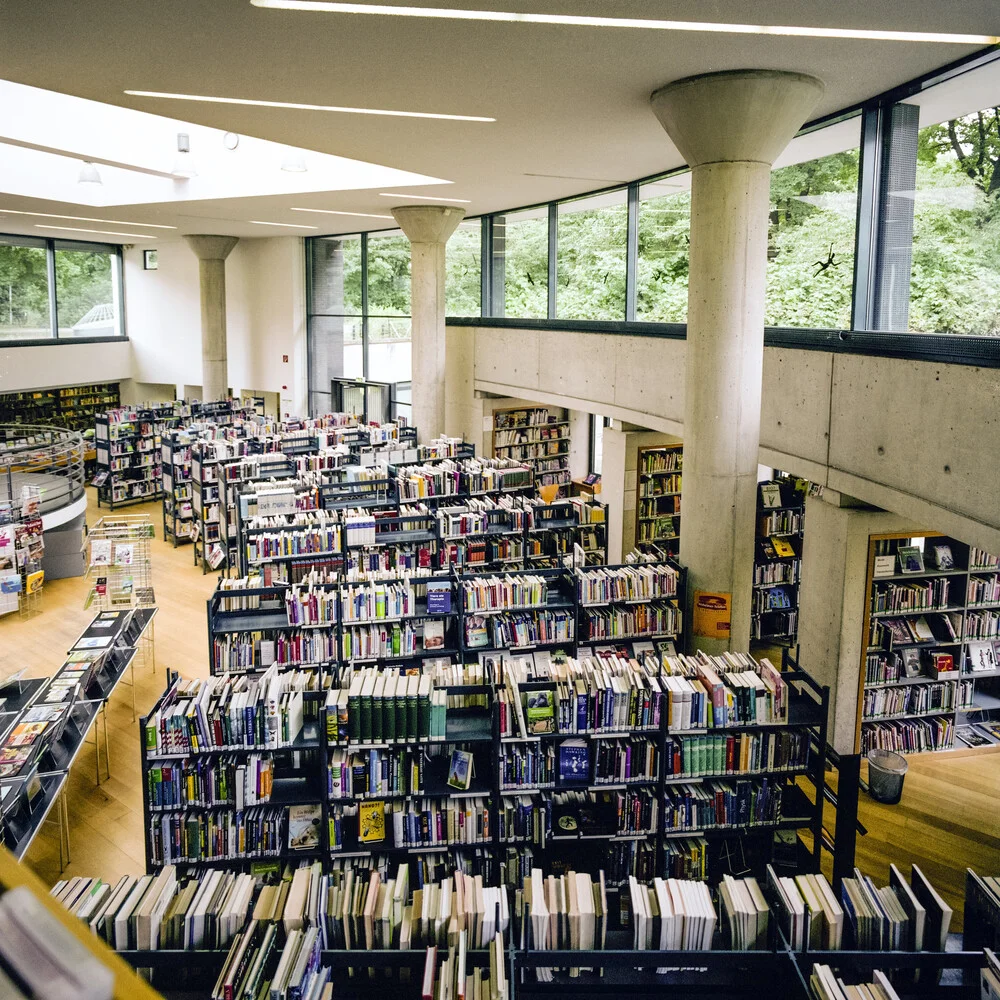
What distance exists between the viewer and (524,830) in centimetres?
534

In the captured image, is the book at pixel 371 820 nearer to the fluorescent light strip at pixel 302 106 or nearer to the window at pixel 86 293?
the fluorescent light strip at pixel 302 106

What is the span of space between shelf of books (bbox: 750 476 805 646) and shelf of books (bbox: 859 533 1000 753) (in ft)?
6.70

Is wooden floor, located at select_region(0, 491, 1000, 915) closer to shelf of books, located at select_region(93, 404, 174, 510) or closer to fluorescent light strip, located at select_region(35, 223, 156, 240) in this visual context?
shelf of books, located at select_region(93, 404, 174, 510)

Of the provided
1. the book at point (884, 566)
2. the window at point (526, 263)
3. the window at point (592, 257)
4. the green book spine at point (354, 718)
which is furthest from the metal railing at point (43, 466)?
the book at point (884, 566)

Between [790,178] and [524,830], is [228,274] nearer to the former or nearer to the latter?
[790,178]

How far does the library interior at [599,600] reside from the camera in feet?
12.7

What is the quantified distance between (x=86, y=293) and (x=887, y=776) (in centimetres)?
2214

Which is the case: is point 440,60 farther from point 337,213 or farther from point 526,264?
point 337,213

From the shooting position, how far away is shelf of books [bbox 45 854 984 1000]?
372 cm

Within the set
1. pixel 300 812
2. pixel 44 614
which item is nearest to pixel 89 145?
pixel 44 614

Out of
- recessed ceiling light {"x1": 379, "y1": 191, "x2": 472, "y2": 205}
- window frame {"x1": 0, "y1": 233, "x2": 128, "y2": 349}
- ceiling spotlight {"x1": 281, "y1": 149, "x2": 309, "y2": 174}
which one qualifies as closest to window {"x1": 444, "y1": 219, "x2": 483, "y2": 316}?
recessed ceiling light {"x1": 379, "y1": 191, "x2": 472, "y2": 205}

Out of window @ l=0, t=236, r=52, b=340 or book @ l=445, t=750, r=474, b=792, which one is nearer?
book @ l=445, t=750, r=474, b=792

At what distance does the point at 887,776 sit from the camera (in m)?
6.89

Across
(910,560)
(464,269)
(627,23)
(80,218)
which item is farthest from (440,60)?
(80,218)
